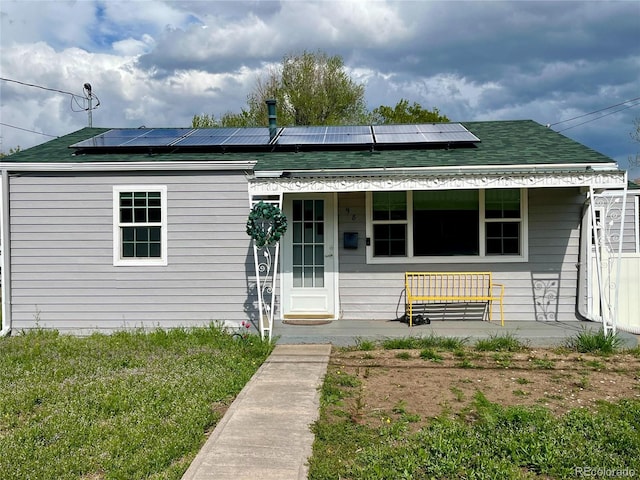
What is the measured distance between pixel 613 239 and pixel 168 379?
7.81 m

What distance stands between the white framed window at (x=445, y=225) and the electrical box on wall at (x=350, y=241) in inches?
8.6

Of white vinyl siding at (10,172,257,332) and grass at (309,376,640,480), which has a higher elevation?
white vinyl siding at (10,172,257,332)

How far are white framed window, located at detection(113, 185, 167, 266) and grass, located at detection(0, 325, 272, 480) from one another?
124 cm

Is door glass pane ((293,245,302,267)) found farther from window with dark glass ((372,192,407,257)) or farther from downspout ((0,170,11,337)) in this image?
downspout ((0,170,11,337))

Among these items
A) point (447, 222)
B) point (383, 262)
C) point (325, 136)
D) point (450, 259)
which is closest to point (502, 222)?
point (447, 222)

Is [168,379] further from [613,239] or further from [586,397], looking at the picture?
[613,239]

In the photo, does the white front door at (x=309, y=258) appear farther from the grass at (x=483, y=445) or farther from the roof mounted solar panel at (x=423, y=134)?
the grass at (x=483, y=445)

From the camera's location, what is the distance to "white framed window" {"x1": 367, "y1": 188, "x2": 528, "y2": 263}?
27.7 feet

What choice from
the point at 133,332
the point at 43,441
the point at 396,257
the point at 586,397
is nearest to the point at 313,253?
→ the point at 396,257

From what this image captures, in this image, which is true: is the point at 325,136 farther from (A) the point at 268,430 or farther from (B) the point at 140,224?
(A) the point at 268,430

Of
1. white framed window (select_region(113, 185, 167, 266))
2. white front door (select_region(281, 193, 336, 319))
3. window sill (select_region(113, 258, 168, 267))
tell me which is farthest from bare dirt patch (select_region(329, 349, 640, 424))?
white framed window (select_region(113, 185, 167, 266))

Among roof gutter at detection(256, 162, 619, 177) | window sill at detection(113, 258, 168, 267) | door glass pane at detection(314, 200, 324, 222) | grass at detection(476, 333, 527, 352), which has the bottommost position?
grass at detection(476, 333, 527, 352)

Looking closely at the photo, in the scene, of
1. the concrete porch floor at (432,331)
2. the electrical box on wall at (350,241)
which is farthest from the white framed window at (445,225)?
the concrete porch floor at (432,331)

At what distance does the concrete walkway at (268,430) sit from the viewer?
3.57m
